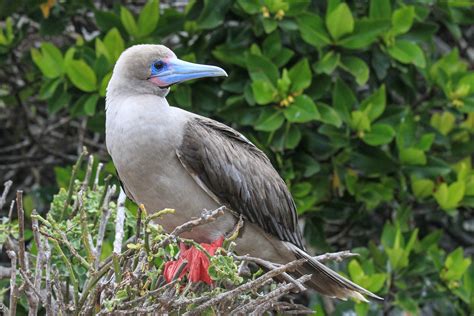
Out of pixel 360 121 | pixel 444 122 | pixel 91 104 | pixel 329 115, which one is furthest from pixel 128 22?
pixel 444 122

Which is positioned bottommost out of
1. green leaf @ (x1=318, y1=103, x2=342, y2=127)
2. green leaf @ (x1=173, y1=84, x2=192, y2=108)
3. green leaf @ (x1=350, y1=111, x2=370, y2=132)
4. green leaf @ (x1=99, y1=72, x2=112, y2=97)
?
green leaf @ (x1=350, y1=111, x2=370, y2=132)

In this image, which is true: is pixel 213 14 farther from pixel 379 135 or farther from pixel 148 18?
pixel 379 135

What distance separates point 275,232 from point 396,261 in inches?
51.0

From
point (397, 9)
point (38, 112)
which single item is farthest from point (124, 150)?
point (38, 112)

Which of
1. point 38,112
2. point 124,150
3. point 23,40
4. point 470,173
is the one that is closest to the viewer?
point 124,150

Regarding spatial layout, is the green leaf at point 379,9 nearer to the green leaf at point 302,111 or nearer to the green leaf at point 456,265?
the green leaf at point 302,111

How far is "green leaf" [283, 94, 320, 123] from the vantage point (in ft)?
17.7

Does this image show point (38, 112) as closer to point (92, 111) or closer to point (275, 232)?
point (92, 111)

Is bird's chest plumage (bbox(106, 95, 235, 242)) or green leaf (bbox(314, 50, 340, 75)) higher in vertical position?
bird's chest plumage (bbox(106, 95, 235, 242))

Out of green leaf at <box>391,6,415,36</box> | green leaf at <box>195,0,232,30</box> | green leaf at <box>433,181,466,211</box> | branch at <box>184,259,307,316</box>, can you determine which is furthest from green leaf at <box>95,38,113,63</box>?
branch at <box>184,259,307,316</box>

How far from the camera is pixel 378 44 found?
583cm

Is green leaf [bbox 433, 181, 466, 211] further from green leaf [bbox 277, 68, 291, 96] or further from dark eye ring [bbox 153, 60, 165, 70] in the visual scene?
dark eye ring [bbox 153, 60, 165, 70]

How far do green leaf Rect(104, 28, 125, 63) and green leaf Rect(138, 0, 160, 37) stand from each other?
167mm

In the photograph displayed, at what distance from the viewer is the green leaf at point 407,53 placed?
5.73m
